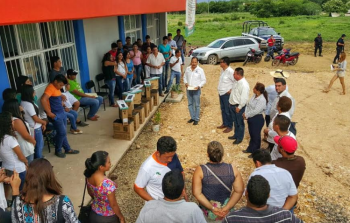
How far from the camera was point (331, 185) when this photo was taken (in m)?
4.86

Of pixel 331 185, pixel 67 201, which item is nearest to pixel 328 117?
pixel 331 185

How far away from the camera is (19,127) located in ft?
11.9

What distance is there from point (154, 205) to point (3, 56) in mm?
3987

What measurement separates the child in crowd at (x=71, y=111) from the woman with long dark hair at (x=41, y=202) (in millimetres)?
3653

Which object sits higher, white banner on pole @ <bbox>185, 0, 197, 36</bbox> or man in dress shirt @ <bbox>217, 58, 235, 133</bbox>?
white banner on pole @ <bbox>185, 0, 197, 36</bbox>

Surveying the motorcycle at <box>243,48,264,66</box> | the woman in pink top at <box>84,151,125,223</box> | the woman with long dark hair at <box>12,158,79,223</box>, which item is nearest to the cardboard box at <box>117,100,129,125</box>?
the woman in pink top at <box>84,151,125,223</box>

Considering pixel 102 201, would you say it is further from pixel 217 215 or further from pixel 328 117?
pixel 328 117

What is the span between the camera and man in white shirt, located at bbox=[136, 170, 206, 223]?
85.7 inches

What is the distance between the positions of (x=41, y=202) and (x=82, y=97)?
4597 mm

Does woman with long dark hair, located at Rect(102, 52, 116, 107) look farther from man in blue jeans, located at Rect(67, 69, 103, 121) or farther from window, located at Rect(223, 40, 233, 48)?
window, located at Rect(223, 40, 233, 48)

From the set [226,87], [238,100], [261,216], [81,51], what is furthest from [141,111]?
[261,216]

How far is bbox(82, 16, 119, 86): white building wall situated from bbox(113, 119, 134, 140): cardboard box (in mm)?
2448

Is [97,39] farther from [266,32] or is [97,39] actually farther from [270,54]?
[266,32]

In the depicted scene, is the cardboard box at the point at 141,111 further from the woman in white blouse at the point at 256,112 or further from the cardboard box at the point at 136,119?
the woman in white blouse at the point at 256,112
